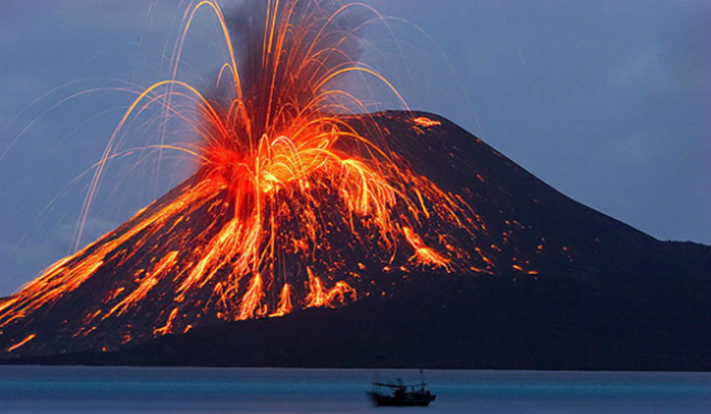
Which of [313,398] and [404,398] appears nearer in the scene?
[404,398]

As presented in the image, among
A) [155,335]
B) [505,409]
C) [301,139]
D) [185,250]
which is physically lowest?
[505,409]

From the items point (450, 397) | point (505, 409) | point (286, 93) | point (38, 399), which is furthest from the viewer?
point (286, 93)

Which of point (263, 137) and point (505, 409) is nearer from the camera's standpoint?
point (505, 409)

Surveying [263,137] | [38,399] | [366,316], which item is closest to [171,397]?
[38,399]

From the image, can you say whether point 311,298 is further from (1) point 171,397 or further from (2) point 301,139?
(1) point 171,397

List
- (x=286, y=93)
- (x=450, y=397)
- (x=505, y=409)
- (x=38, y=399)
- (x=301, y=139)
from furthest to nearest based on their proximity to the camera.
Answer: (x=301, y=139) → (x=286, y=93) → (x=450, y=397) → (x=38, y=399) → (x=505, y=409)

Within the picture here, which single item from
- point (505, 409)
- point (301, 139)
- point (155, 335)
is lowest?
point (505, 409)

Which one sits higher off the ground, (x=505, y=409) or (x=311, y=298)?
(x=311, y=298)

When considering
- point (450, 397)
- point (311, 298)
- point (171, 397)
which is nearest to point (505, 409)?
point (450, 397)

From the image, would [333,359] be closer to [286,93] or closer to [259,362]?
[259,362]
